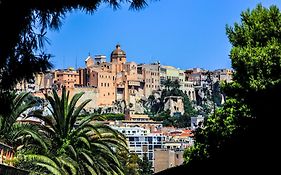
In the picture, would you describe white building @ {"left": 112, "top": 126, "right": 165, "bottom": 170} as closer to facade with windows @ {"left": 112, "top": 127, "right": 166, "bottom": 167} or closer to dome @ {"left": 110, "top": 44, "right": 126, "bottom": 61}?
facade with windows @ {"left": 112, "top": 127, "right": 166, "bottom": 167}

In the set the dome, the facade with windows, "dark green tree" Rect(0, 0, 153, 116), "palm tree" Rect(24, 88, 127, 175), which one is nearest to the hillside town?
the dome

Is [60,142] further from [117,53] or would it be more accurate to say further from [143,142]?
[117,53]

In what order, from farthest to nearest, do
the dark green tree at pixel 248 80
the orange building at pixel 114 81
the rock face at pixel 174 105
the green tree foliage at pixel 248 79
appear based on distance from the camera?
the rock face at pixel 174 105
the orange building at pixel 114 81
the green tree foliage at pixel 248 79
the dark green tree at pixel 248 80

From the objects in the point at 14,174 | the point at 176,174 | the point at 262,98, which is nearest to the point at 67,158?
the point at 14,174

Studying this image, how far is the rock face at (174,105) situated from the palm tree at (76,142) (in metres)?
125

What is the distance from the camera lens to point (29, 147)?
2106cm

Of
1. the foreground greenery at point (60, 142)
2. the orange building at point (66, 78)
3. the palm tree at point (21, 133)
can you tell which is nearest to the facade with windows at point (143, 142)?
the orange building at point (66, 78)

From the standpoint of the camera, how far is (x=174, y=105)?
14988 centimetres

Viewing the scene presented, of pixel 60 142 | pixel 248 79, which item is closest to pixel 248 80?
pixel 248 79

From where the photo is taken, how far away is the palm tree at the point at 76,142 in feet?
69.8

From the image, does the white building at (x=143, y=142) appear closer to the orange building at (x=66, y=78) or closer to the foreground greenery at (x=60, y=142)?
the orange building at (x=66, y=78)

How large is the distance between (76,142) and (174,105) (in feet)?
420

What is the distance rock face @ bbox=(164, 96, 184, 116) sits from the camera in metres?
149

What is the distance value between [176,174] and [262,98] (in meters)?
9.37
